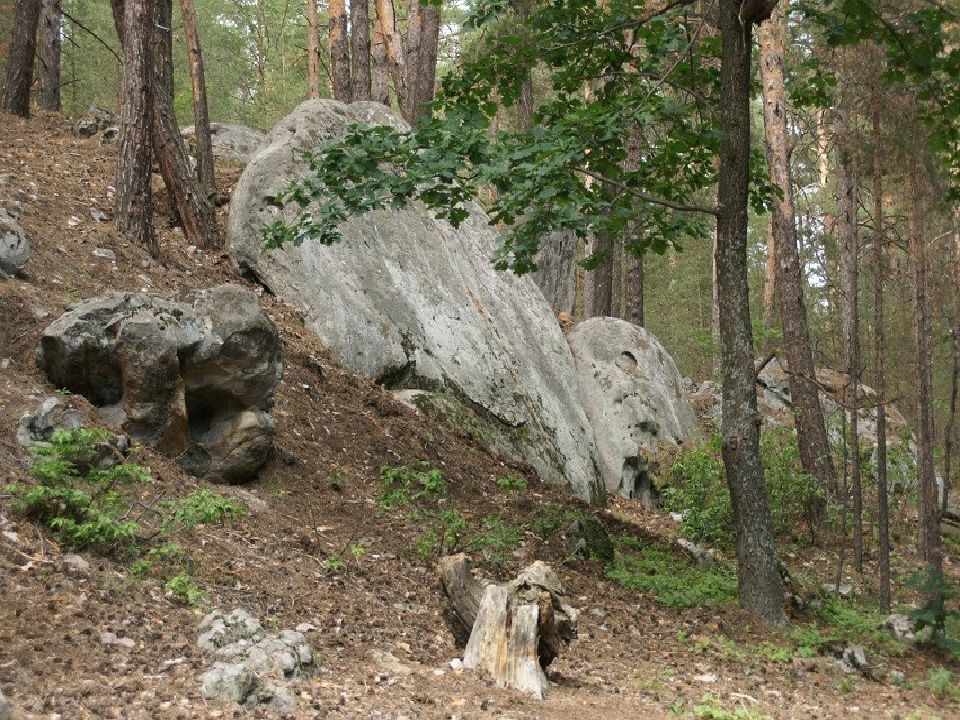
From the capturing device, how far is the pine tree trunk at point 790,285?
39.7 feet

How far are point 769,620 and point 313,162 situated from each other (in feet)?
16.5

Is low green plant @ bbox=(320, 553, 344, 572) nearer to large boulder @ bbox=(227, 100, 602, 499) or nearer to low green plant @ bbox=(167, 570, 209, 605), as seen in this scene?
low green plant @ bbox=(167, 570, 209, 605)

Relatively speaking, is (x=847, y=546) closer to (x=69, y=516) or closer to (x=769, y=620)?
(x=769, y=620)

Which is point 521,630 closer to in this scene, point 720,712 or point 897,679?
point 720,712

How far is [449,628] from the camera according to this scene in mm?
5652

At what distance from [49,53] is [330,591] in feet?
43.3

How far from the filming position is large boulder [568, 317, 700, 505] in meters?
12.7

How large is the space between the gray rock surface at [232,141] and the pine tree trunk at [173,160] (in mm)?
5365

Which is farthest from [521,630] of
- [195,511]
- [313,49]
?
[313,49]

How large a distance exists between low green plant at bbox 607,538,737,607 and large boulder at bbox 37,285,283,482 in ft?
11.1

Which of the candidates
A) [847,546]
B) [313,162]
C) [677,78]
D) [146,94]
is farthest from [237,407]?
[847,546]

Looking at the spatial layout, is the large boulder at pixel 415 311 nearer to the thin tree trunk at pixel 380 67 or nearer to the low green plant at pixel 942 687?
the thin tree trunk at pixel 380 67

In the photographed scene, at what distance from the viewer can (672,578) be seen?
7.98 metres

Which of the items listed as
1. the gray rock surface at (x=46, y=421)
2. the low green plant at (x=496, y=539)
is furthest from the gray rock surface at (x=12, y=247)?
the low green plant at (x=496, y=539)
